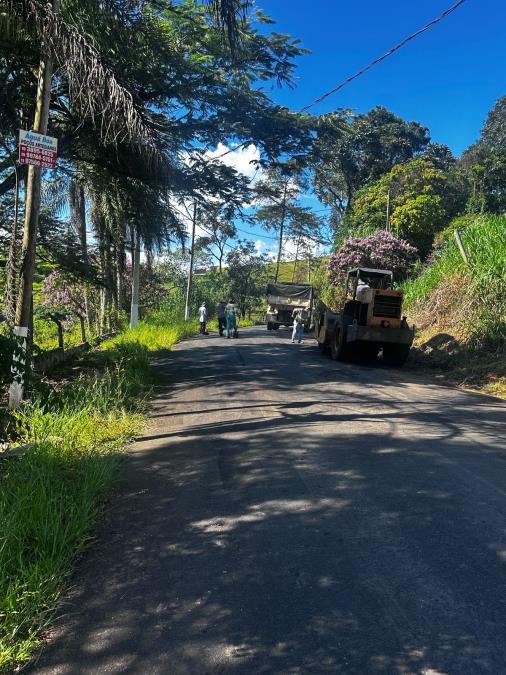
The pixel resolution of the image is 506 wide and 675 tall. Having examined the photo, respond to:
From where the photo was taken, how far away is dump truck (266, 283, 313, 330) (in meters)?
32.7

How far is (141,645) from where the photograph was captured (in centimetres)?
276

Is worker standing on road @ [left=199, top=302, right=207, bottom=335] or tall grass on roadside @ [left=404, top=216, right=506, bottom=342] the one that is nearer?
tall grass on roadside @ [left=404, top=216, right=506, bottom=342]

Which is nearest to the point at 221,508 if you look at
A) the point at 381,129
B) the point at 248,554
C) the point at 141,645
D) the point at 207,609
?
the point at 248,554

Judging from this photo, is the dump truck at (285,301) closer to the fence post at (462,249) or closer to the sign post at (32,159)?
the fence post at (462,249)

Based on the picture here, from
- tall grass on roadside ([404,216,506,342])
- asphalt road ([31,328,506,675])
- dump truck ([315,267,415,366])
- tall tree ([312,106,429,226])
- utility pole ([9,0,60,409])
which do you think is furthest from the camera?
tall tree ([312,106,429,226])

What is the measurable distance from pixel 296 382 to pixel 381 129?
40.2 m

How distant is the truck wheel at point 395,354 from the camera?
14086 mm

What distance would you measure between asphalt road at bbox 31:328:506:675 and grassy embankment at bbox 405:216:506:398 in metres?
5.55

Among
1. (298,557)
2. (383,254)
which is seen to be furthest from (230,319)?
(298,557)

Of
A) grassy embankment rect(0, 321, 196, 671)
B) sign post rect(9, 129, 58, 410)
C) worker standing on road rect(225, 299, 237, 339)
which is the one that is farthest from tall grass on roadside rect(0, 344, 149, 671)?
worker standing on road rect(225, 299, 237, 339)

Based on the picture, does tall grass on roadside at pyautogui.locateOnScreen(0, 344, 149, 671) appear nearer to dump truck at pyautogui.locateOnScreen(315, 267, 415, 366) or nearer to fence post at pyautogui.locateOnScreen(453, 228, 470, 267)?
dump truck at pyautogui.locateOnScreen(315, 267, 415, 366)

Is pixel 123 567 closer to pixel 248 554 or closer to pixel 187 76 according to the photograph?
pixel 248 554

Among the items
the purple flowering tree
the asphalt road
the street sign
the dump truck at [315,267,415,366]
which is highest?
the purple flowering tree

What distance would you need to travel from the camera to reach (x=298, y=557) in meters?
3.57
